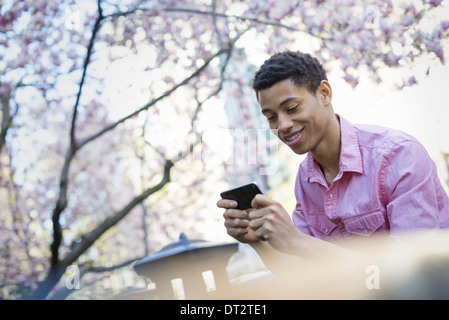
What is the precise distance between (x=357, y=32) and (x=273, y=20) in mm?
594

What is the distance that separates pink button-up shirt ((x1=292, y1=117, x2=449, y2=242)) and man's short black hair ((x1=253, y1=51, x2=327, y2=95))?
16 centimetres

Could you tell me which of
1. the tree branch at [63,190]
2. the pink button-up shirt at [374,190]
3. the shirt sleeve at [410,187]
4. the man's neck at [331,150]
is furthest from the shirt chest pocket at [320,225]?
the tree branch at [63,190]

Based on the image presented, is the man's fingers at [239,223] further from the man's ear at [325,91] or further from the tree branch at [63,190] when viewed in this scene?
the tree branch at [63,190]

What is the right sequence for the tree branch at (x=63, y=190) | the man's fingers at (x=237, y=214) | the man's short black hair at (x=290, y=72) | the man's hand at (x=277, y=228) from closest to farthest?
the man's hand at (x=277, y=228) → the man's fingers at (x=237, y=214) → the man's short black hair at (x=290, y=72) → the tree branch at (x=63, y=190)

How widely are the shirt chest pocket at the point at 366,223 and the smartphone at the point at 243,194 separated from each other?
0.97ft

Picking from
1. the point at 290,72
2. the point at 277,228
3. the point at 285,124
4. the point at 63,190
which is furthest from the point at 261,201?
the point at 63,190

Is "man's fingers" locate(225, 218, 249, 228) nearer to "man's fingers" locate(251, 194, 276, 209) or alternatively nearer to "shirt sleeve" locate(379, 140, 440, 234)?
"man's fingers" locate(251, 194, 276, 209)

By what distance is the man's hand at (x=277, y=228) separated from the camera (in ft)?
3.03

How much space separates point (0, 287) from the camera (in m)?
3.59

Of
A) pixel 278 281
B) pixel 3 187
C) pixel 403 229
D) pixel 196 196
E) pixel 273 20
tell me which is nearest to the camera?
pixel 403 229

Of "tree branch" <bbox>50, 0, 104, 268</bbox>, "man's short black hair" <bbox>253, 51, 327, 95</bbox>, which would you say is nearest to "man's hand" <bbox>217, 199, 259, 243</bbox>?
"man's short black hair" <bbox>253, 51, 327, 95</bbox>

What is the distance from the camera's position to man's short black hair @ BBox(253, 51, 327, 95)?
117cm
